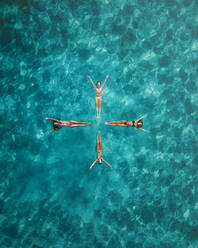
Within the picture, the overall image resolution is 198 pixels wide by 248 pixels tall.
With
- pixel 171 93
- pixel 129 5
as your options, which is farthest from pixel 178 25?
pixel 171 93

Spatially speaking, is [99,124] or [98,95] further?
[99,124]

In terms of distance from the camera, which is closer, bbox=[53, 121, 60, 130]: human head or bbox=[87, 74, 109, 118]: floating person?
bbox=[53, 121, 60, 130]: human head

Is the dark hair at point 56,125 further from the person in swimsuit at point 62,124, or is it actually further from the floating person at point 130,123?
the floating person at point 130,123

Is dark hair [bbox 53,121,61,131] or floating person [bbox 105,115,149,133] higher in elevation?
dark hair [bbox 53,121,61,131]

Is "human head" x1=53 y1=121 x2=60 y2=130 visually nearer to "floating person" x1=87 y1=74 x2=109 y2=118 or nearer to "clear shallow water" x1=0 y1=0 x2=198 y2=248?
"clear shallow water" x1=0 y1=0 x2=198 y2=248

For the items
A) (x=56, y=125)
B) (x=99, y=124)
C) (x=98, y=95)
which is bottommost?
(x=99, y=124)

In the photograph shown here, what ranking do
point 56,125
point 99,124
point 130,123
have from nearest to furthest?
point 56,125, point 130,123, point 99,124

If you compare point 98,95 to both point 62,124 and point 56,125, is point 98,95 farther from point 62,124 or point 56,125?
point 56,125

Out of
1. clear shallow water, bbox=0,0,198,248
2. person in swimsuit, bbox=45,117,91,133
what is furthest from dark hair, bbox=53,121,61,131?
clear shallow water, bbox=0,0,198,248

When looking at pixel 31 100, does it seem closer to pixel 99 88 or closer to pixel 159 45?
pixel 99 88

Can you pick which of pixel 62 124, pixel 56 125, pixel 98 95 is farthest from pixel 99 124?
pixel 56 125
